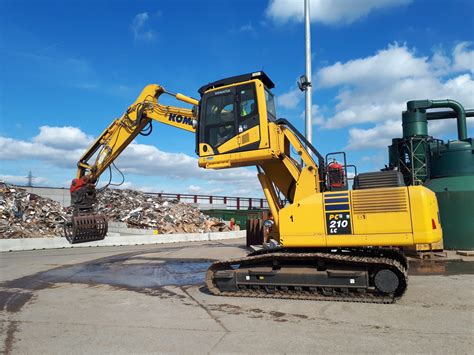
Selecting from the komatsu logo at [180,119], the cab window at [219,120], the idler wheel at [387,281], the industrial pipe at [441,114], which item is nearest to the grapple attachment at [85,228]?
the komatsu logo at [180,119]

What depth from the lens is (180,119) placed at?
1139 cm

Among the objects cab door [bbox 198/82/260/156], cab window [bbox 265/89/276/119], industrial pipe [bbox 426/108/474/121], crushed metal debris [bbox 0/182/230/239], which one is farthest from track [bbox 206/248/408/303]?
industrial pipe [bbox 426/108/474/121]

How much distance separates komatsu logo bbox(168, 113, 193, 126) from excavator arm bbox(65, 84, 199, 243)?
0.18 m

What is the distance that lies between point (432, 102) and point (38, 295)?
17920 millimetres

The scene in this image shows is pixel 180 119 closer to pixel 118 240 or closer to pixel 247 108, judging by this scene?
pixel 247 108

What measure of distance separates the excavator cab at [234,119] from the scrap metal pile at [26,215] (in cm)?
1570

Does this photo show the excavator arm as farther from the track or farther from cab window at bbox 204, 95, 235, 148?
the track

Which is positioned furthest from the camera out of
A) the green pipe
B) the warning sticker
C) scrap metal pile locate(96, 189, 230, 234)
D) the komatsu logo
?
scrap metal pile locate(96, 189, 230, 234)

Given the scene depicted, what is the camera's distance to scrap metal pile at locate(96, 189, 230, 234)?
25438mm

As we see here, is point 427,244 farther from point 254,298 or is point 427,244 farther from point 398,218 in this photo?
point 254,298

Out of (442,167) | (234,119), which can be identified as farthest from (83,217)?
(442,167)

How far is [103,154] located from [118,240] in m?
8.78

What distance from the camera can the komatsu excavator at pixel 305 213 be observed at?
6730mm

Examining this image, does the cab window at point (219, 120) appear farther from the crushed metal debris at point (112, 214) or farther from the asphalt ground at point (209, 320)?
the crushed metal debris at point (112, 214)
